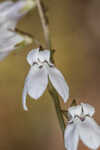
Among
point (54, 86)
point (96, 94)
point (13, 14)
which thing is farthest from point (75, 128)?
point (96, 94)

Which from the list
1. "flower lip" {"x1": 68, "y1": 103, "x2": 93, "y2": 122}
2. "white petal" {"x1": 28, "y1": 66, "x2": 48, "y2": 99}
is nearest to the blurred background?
"flower lip" {"x1": 68, "y1": 103, "x2": 93, "y2": 122}

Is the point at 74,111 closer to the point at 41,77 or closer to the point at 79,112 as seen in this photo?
the point at 79,112

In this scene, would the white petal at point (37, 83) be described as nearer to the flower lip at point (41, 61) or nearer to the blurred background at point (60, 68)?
the flower lip at point (41, 61)

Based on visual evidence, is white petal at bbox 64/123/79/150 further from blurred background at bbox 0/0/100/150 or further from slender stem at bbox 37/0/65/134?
blurred background at bbox 0/0/100/150

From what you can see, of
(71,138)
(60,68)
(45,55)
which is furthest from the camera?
(60,68)

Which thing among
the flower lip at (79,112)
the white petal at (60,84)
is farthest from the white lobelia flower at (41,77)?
the flower lip at (79,112)

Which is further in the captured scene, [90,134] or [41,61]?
[41,61]

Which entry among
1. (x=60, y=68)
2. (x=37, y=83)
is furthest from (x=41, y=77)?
(x=60, y=68)

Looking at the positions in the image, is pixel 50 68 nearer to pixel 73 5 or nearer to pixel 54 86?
pixel 54 86

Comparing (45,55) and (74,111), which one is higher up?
(45,55)
